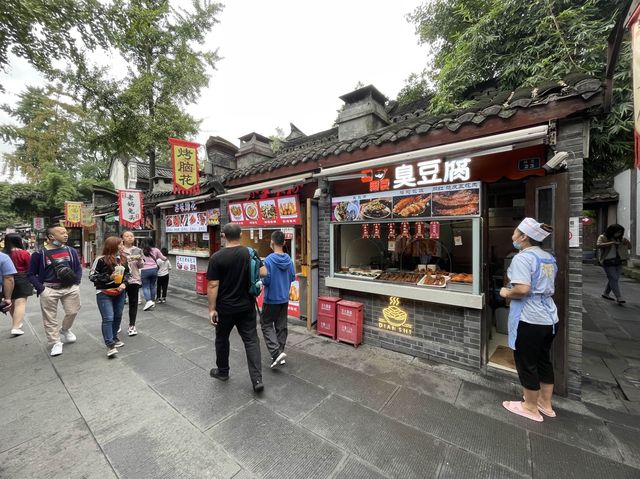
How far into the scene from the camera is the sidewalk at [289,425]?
7.40 feet

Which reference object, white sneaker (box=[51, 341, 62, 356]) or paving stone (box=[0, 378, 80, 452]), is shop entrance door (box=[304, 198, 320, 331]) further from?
white sneaker (box=[51, 341, 62, 356])

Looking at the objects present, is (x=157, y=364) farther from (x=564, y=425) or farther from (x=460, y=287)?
(x=564, y=425)

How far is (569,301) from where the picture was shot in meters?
3.17

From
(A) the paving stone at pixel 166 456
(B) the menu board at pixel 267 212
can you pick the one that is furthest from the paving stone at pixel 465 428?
(B) the menu board at pixel 267 212

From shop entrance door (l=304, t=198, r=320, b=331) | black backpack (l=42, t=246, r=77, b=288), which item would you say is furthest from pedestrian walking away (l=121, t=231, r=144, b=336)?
shop entrance door (l=304, t=198, r=320, b=331)

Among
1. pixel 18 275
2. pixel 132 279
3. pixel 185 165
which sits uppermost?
pixel 185 165

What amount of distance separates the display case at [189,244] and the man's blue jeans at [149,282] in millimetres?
1625

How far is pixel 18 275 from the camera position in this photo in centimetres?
512

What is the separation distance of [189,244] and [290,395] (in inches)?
306

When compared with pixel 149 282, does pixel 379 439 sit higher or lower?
lower

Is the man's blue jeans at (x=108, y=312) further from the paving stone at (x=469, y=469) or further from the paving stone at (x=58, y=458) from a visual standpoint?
the paving stone at (x=469, y=469)

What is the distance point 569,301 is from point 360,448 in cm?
306

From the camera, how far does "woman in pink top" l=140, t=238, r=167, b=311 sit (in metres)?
6.83

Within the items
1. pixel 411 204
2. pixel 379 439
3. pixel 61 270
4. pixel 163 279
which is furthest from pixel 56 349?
pixel 411 204
